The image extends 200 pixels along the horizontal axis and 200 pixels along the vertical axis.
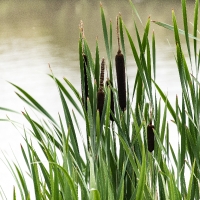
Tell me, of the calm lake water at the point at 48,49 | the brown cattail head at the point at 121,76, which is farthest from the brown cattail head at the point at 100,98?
the calm lake water at the point at 48,49

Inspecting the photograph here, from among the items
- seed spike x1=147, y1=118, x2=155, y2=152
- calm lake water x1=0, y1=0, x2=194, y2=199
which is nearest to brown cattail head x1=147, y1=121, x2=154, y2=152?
seed spike x1=147, y1=118, x2=155, y2=152

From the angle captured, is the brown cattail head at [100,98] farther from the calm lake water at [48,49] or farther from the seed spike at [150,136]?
the calm lake water at [48,49]

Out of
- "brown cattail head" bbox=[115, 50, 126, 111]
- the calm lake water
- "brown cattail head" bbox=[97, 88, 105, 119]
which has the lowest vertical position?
"brown cattail head" bbox=[97, 88, 105, 119]

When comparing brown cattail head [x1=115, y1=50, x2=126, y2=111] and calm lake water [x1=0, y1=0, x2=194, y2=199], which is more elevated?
calm lake water [x1=0, y1=0, x2=194, y2=199]

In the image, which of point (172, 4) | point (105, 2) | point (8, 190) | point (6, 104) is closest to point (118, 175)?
point (8, 190)

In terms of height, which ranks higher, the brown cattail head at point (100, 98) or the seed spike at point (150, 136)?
the brown cattail head at point (100, 98)

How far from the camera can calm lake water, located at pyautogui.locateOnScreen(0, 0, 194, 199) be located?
7.65ft

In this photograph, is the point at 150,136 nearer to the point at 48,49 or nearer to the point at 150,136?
the point at 150,136

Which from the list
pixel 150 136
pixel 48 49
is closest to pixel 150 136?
pixel 150 136

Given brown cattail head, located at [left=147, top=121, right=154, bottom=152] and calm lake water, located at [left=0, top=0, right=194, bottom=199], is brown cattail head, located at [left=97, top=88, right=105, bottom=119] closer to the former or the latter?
brown cattail head, located at [left=147, top=121, right=154, bottom=152]

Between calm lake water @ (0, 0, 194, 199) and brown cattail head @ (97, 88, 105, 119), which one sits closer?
brown cattail head @ (97, 88, 105, 119)

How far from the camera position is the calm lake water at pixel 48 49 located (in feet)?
7.65

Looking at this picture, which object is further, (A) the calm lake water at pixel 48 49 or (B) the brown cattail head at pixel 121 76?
(A) the calm lake water at pixel 48 49

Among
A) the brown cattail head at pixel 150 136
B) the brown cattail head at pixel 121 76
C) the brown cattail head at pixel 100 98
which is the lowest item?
the brown cattail head at pixel 150 136
